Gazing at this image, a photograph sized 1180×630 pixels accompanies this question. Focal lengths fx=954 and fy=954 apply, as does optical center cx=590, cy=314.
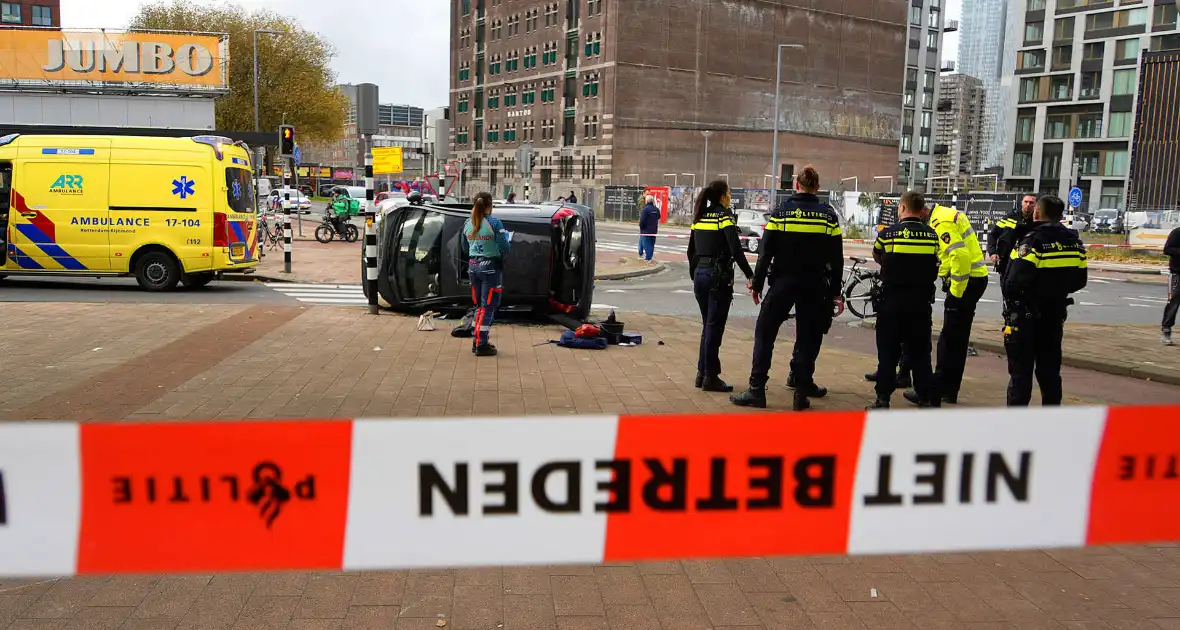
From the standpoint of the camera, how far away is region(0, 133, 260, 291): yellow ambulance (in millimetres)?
15172

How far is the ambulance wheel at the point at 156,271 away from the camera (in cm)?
1566

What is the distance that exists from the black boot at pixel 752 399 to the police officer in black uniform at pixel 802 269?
274 millimetres

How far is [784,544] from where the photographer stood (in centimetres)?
264

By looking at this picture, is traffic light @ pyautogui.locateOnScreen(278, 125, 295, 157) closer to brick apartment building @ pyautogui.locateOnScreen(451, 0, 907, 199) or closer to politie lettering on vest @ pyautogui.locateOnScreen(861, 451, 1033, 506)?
politie lettering on vest @ pyautogui.locateOnScreen(861, 451, 1033, 506)

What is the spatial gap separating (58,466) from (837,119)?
8044 cm

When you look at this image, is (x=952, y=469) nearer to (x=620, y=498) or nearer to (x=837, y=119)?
(x=620, y=498)

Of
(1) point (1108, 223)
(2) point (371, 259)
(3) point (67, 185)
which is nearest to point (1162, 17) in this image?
(1) point (1108, 223)

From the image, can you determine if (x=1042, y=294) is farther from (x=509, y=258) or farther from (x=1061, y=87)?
(x=1061, y=87)

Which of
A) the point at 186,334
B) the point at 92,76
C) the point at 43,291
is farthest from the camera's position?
the point at 92,76

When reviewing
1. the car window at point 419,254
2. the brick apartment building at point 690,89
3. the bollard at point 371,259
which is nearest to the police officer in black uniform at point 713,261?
the car window at point 419,254

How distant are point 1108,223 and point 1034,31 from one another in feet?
109

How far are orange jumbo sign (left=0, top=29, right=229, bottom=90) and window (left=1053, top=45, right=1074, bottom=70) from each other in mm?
74151

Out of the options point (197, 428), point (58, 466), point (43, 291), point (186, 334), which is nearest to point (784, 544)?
point (197, 428)

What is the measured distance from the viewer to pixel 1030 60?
274ft
